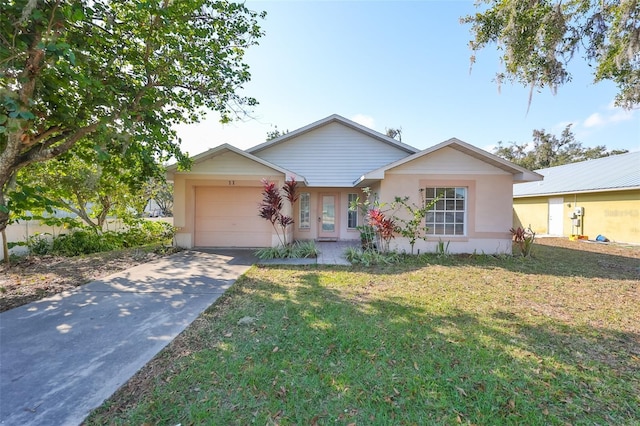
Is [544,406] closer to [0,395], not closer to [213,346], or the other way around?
[213,346]

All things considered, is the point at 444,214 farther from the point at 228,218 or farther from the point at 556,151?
the point at 556,151

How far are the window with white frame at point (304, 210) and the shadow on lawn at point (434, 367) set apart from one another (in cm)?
871

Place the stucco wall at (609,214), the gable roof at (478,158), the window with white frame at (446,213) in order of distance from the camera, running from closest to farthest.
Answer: the gable roof at (478,158)
the window with white frame at (446,213)
the stucco wall at (609,214)

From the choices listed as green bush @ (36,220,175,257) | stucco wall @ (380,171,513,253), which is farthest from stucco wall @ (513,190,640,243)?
green bush @ (36,220,175,257)

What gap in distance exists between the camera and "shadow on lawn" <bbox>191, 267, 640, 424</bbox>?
253cm

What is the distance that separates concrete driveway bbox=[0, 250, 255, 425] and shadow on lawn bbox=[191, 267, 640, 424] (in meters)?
1.20

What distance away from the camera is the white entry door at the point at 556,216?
1742 centimetres

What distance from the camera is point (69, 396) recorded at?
8.66ft

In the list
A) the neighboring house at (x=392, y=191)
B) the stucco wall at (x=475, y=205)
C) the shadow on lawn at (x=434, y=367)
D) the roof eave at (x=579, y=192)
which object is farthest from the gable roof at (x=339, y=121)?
the roof eave at (x=579, y=192)

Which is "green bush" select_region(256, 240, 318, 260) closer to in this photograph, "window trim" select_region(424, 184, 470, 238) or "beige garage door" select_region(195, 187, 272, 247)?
"beige garage door" select_region(195, 187, 272, 247)

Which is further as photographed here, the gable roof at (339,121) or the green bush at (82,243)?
the gable roof at (339,121)

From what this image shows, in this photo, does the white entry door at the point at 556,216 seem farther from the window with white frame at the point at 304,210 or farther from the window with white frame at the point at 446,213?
the window with white frame at the point at 304,210

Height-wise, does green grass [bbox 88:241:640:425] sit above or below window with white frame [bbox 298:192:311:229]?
below

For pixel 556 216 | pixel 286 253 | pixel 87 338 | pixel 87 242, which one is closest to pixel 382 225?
pixel 286 253
